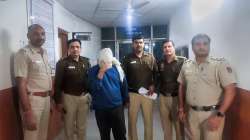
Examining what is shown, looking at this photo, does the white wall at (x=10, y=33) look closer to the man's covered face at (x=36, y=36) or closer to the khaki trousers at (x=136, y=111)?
the man's covered face at (x=36, y=36)

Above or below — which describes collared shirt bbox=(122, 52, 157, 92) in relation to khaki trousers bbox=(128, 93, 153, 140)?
above

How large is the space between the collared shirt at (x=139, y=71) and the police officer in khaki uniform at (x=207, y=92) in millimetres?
998

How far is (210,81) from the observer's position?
3.32m

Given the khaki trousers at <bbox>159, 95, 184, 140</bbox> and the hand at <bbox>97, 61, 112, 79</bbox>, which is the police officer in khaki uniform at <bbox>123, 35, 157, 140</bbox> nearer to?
the khaki trousers at <bbox>159, 95, 184, 140</bbox>

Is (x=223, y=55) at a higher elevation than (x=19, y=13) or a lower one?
lower

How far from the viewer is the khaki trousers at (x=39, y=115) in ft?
11.5

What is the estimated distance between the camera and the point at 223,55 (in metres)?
3.96

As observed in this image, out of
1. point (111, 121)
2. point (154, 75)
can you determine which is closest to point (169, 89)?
point (154, 75)

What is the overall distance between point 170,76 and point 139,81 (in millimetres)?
438

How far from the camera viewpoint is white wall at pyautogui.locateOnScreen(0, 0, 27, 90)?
3.37 meters

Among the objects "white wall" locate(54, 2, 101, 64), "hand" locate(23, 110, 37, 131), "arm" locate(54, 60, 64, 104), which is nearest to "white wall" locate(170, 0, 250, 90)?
"arm" locate(54, 60, 64, 104)

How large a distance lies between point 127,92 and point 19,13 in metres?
1.71

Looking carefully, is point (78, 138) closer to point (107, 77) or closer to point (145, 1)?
point (107, 77)

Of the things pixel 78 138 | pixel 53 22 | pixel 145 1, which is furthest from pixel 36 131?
pixel 145 1
